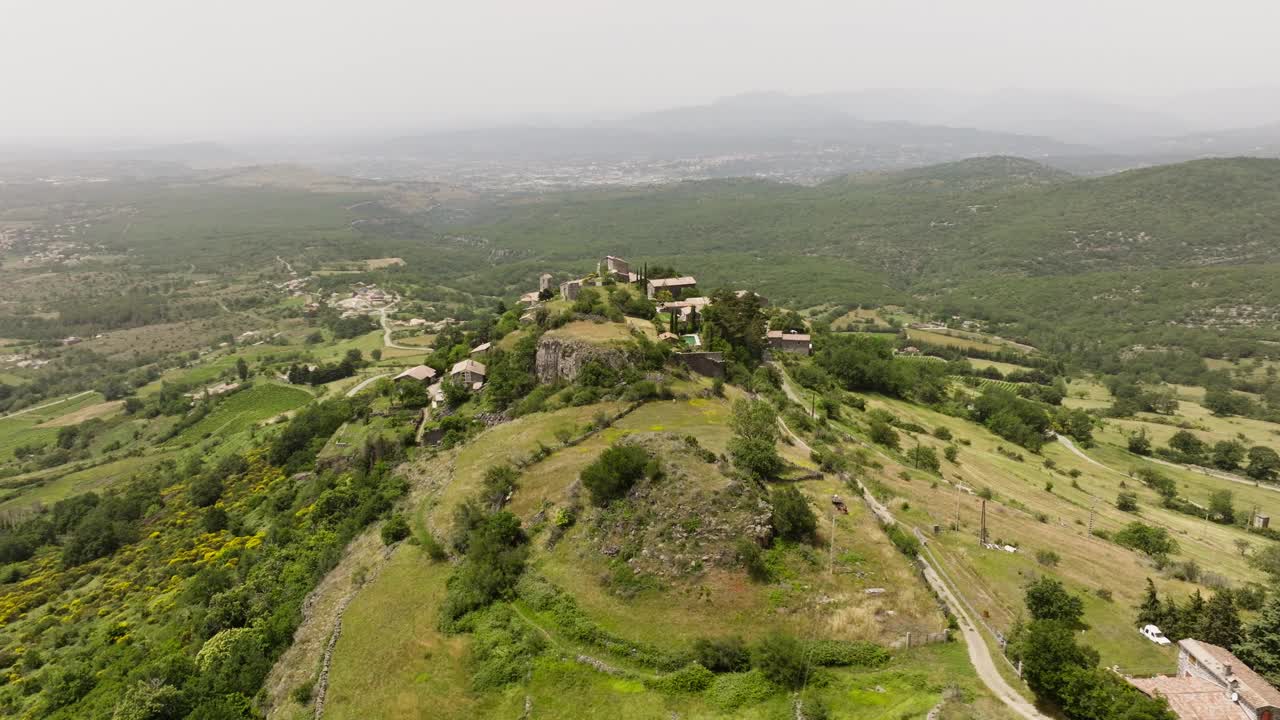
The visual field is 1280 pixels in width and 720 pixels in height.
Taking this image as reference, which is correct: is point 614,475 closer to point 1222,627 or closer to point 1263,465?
point 1222,627

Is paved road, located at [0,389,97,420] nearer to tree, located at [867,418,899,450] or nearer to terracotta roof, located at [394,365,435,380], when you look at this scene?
terracotta roof, located at [394,365,435,380]

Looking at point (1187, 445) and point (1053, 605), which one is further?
point (1187, 445)

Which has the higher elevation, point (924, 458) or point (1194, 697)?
point (1194, 697)

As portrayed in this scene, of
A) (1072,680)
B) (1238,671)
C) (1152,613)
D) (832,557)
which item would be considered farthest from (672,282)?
(1238,671)

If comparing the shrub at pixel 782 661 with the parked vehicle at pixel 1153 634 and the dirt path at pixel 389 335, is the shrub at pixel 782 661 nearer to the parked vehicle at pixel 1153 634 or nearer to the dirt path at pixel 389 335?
the parked vehicle at pixel 1153 634

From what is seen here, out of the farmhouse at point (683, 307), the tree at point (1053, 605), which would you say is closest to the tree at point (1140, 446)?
the farmhouse at point (683, 307)

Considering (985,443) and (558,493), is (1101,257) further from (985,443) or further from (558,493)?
(558,493)
